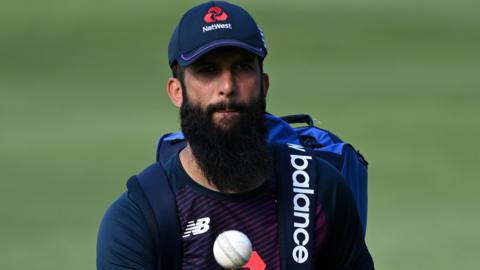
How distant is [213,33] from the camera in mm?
3375

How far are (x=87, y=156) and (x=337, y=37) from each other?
9.03 ft

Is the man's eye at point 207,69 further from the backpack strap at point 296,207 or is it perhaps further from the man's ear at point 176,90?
the backpack strap at point 296,207

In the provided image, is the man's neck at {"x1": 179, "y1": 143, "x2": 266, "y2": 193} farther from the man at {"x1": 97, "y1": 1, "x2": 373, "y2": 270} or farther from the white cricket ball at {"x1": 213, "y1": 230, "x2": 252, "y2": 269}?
the white cricket ball at {"x1": 213, "y1": 230, "x2": 252, "y2": 269}

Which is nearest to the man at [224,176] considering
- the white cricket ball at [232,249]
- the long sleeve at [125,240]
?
the long sleeve at [125,240]

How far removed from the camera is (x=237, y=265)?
315cm

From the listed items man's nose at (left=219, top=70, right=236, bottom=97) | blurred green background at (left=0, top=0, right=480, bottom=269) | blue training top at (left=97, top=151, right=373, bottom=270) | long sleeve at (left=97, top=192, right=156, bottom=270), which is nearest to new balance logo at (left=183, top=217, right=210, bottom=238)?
blue training top at (left=97, top=151, right=373, bottom=270)

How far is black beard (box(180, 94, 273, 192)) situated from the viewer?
3375 millimetres

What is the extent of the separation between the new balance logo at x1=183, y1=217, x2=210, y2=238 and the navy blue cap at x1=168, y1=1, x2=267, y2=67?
0.44 meters

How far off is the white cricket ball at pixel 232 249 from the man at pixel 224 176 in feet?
0.52

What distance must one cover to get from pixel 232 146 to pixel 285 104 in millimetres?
5566

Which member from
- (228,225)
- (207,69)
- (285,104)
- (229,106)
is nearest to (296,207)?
(228,225)

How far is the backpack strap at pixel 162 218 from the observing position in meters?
3.27

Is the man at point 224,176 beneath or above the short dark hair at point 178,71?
beneath

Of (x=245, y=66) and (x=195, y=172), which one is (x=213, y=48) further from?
(x=195, y=172)
